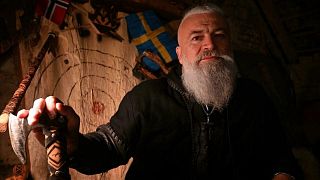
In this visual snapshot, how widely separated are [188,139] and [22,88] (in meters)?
1.12

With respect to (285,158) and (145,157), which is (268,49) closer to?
(285,158)

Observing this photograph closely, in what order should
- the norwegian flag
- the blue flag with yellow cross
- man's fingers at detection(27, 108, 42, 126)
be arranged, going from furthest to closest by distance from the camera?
1. the blue flag with yellow cross
2. the norwegian flag
3. man's fingers at detection(27, 108, 42, 126)

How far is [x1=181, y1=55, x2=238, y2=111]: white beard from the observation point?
85.5 inches

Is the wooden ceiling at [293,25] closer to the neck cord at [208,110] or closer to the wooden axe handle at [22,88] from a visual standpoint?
the neck cord at [208,110]

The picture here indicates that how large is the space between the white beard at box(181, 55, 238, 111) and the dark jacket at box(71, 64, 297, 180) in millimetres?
64

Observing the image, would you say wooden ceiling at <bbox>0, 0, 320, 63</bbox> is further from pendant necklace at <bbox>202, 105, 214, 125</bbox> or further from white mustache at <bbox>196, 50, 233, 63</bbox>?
pendant necklace at <bbox>202, 105, 214, 125</bbox>

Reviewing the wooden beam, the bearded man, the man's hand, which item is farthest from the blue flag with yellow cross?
the wooden beam

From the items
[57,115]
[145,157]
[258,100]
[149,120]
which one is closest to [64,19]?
[149,120]

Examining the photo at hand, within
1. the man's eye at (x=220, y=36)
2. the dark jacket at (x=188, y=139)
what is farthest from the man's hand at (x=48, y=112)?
the man's eye at (x=220, y=36)

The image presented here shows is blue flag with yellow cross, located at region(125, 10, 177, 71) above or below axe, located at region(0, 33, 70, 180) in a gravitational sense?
above

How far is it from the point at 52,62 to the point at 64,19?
1.13ft

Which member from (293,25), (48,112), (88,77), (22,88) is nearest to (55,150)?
(48,112)

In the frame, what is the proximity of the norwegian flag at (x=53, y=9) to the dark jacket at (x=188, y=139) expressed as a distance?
0.80 metres

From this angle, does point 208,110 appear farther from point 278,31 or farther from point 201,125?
point 278,31
